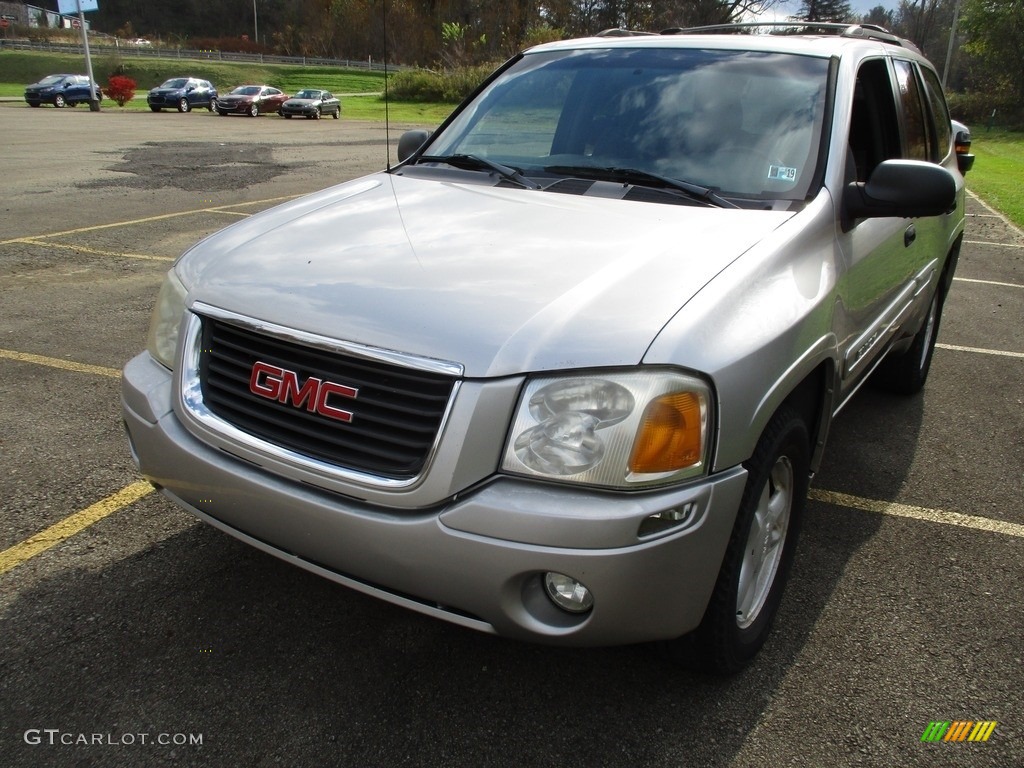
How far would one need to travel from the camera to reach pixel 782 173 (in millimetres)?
3057

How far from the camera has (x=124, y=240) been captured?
8.99m

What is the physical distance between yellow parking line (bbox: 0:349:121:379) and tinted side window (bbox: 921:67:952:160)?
4.68 metres

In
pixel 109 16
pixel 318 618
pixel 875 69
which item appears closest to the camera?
pixel 318 618

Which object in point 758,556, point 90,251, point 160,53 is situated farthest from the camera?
point 160,53

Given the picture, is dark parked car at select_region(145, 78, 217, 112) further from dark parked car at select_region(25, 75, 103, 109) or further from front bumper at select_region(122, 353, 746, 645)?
front bumper at select_region(122, 353, 746, 645)

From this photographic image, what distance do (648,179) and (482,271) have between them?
102cm

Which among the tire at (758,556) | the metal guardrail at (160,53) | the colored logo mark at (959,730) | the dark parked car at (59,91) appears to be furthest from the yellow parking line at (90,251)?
the metal guardrail at (160,53)

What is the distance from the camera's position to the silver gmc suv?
2072 millimetres

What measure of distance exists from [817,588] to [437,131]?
258 cm

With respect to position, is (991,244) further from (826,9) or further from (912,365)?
(826,9)

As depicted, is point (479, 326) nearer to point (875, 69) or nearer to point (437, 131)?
point (437, 131)

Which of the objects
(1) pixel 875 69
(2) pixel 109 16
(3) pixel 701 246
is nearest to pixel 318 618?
(3) pixel 701 246

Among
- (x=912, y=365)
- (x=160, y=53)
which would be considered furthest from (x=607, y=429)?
(x=160, y=53)

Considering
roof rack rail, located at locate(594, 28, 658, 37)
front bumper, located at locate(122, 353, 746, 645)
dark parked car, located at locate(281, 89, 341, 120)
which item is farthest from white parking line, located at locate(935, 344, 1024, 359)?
dark parked car, located at locate(281, 89, 341, 120)
